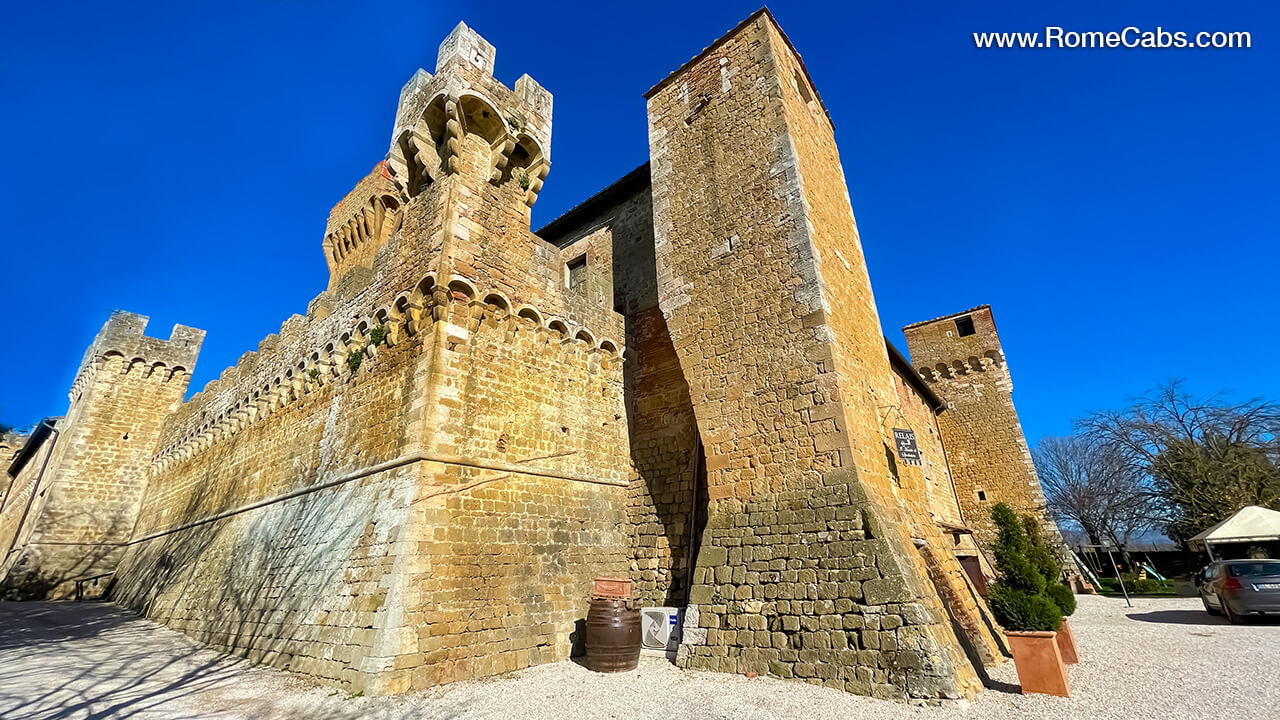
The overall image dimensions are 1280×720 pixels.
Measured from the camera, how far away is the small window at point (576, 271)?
496 inches

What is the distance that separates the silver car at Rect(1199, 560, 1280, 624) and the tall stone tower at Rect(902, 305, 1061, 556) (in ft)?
29.2

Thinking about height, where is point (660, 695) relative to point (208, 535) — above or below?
below

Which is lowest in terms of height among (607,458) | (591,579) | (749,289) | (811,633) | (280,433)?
(811,633)

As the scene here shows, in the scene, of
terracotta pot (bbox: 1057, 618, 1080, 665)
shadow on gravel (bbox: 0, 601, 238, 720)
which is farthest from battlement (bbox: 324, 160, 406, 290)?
terracotta pot (bbox: 1057, 618, 1080, 665)

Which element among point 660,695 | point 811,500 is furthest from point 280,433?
point 811,500

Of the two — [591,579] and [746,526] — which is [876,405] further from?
[591,579]

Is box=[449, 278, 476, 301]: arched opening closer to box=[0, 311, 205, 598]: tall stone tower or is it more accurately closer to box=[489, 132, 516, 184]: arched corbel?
box=[489, 132, 516, 184]: arched corbel

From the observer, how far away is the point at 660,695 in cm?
553

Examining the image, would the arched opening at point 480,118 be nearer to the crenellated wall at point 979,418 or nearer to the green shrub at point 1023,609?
the green shrub at point 1023,609

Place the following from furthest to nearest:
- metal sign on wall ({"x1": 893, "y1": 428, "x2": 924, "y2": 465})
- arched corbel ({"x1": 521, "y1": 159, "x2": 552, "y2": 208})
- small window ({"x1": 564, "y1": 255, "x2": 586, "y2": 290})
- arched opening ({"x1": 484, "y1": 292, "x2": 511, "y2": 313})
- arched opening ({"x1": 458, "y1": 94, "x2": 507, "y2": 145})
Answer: small window ({"x1": 564, "y1": 255, "x2": 586, "y2": 290}) < arched corbel ({"x1": 521, "y1": 159, "x2": 552, "y2": 208}) < arched opening ({"x1": 458, "y1": 94, "x2": 507, "y2": 145}) < arched opening ({"x1": 484, "y1": 292, "x2": 511, "y2": 313}) < metal sign on wall ({"x1": 893, "y1": 428, "x2": 924, "y2": 465})

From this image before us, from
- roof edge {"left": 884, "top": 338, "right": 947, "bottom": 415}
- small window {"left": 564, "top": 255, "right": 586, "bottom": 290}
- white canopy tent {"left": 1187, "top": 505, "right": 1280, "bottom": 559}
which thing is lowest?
white canopy tent {"left": 1187, "top": 505, "right": 1280, "bottom": 559}

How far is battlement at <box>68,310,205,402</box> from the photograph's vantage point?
17156mm

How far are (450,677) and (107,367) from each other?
18436 millimetres

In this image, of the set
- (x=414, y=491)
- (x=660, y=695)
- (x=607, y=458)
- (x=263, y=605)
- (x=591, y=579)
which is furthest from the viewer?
(x=607, y=458)
